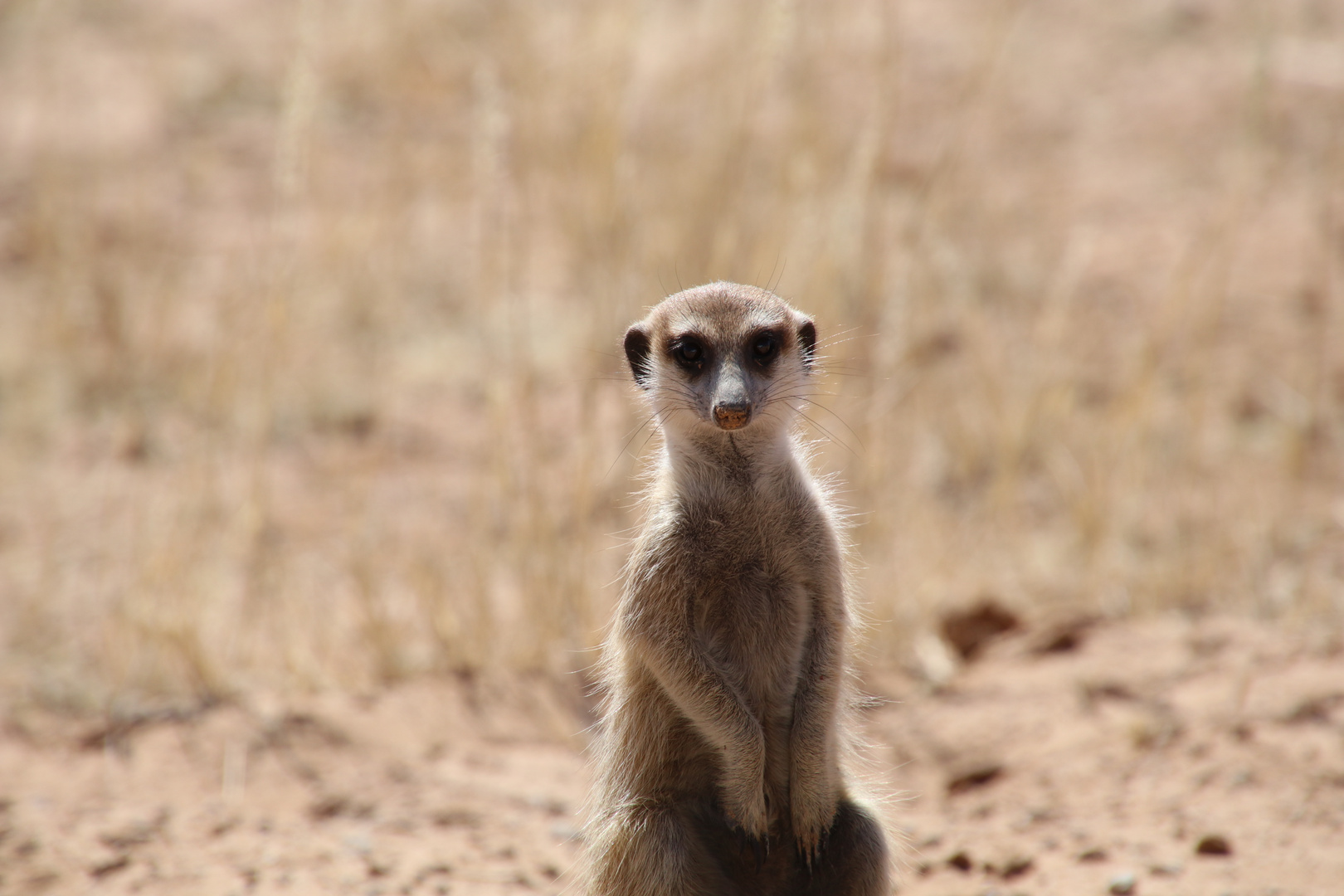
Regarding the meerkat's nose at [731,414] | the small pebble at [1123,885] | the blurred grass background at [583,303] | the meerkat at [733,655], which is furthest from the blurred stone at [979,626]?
the meerkat's nose at [731,414]

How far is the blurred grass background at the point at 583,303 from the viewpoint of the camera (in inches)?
170

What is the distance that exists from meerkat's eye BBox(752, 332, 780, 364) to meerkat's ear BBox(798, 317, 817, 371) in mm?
127

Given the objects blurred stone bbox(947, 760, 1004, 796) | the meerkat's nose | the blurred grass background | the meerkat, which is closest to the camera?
the meerkat's nose

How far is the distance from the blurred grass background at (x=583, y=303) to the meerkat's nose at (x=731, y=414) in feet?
4.90

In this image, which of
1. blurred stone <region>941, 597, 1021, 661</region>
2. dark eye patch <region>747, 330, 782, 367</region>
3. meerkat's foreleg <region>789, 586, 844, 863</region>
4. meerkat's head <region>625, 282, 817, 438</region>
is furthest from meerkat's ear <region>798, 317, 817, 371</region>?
blurred stone <region>941, 597, 1021, 661</region>

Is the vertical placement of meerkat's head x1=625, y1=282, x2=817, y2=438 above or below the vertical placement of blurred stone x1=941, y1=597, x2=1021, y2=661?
above

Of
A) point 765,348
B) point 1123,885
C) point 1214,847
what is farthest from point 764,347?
point 1214,847

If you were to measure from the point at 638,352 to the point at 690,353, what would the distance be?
26 centimetres

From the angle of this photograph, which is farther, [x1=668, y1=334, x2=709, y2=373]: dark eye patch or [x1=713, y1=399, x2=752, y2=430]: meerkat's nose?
[x1=668, y1=334, x2=709, y2=373]: dark eye patch

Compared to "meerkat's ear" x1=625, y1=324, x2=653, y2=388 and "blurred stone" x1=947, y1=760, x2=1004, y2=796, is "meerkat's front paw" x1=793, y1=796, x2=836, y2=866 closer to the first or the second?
"meerkat's ear" x1=625, y1=324, x2=653, y2=388

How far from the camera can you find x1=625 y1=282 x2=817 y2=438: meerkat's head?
2574 mm

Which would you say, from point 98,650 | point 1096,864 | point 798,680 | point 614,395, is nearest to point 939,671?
point 1096,864

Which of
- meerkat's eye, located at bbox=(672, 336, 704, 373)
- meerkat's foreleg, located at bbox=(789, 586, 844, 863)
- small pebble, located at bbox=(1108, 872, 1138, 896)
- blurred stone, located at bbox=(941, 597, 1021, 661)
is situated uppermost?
meerkat's eye, located at bbox=(672, 336, 704, 373)

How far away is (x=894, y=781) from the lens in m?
3.82
